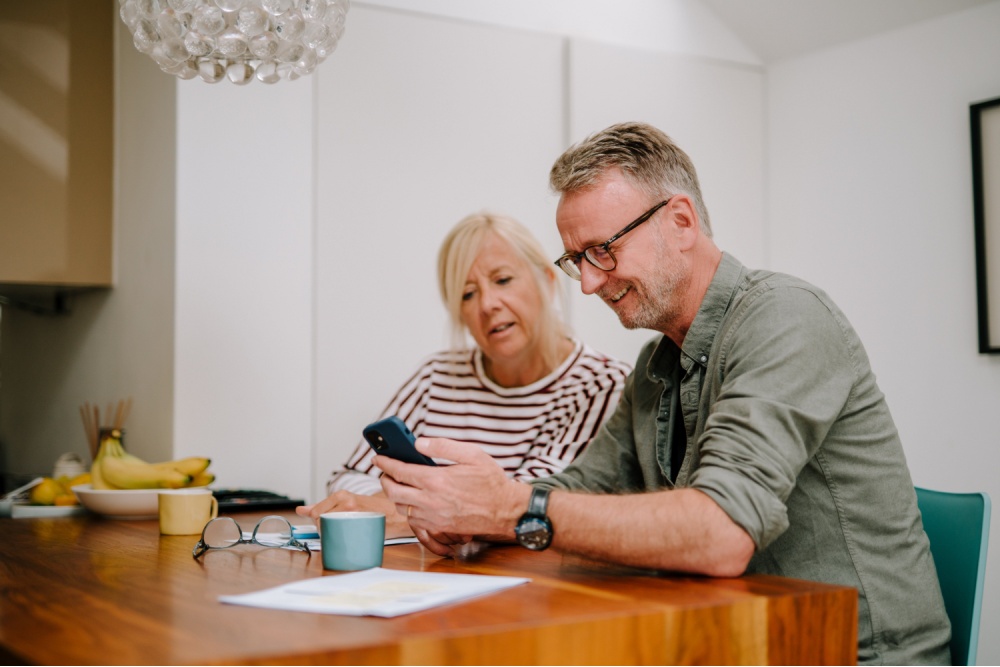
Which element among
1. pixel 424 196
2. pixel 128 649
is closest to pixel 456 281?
pixel 424 196

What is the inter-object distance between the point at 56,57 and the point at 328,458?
4.83 feet

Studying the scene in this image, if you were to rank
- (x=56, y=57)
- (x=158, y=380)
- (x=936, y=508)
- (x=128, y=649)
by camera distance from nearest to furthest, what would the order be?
(x=128, y=649) → (x=936, y=508) → (x=158, y=380) → (x=56, y=57)

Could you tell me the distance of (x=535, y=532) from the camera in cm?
127

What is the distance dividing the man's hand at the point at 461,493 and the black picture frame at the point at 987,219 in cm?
210

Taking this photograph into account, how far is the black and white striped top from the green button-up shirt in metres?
0.75

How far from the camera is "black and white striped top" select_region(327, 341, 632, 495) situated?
231cm

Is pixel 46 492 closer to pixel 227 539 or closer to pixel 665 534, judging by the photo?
pixel 227 539

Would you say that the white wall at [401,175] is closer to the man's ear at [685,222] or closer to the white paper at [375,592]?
the man's ear at [685,222]

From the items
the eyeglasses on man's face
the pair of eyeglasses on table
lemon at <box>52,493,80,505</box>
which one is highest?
the eyeglasses on man's face

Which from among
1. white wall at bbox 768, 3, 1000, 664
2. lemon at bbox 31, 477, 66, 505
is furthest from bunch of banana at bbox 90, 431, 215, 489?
white wall at bbox 768, 3, 1000, 664

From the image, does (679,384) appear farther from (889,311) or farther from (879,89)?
(879,89)

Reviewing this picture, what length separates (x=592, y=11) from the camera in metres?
3.46

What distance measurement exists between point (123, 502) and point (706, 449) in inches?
54.6

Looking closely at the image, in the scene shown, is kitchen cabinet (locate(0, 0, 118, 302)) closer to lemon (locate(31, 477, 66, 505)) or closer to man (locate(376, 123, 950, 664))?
lemon (locate(31, 477, 66, 505))
